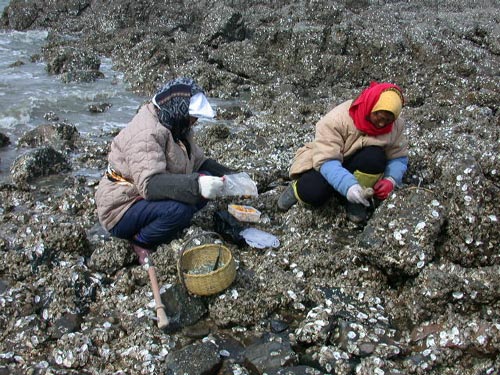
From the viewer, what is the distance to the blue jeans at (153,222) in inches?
167

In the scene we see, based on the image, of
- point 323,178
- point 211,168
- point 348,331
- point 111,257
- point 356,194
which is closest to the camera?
point 348,331

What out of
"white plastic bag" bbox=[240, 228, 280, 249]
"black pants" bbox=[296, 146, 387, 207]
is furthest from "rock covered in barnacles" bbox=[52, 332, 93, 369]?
"black pants" bbox=[296, 146, 387, 207]

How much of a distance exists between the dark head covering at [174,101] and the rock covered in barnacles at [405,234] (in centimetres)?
173

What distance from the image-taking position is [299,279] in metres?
4.16

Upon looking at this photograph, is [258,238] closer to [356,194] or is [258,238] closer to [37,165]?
[356,194]

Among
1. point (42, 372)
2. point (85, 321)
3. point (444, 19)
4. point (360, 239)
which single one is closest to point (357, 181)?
point (360, 239)

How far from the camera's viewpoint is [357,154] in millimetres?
4555

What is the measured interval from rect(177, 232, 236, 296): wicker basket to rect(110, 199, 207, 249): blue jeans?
0.32m

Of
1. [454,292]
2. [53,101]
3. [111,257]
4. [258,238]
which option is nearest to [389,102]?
[454,292]

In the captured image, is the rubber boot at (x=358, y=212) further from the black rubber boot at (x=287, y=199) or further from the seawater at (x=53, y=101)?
the seawater at (x=53, y=101)

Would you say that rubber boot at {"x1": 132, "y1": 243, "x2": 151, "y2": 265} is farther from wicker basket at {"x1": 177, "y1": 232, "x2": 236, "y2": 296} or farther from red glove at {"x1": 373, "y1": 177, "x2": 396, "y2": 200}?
red glove at {"x1": 373, "y1": 177, "x2": 396, "y2": 200}

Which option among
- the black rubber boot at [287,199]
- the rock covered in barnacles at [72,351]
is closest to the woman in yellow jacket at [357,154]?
the black rubber boot at [287,199]

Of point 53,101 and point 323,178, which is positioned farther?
point 53,101

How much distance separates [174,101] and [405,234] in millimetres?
2023
